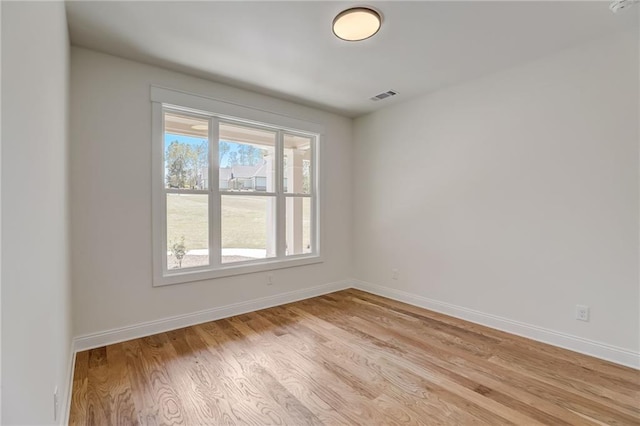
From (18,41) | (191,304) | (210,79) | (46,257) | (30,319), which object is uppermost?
(210,79)

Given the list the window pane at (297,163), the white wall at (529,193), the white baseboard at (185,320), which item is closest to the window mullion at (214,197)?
the white baseboard at (185,320)

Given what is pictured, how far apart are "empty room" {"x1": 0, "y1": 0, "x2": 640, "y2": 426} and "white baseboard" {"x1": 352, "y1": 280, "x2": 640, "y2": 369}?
0.05 feet

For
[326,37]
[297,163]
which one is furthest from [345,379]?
[297,163]

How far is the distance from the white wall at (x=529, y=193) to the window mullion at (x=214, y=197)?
224 cm

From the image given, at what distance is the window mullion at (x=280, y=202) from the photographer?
3895 mm

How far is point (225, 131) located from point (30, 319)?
Answer: 2.81m

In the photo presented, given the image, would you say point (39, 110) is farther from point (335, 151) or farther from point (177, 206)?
point (335, 151)

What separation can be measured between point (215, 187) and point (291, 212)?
1160 mm

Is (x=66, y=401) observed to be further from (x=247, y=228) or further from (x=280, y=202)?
(x=280, y=202)

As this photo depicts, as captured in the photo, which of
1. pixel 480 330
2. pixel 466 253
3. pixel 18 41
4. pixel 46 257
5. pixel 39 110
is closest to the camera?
pixel 18 41

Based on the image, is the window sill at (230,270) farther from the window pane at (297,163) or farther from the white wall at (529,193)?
the white wall at (529,193)

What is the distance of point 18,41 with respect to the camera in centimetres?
92

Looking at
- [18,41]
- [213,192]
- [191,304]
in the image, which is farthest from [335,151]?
[18,41]

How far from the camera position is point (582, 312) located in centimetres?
256
